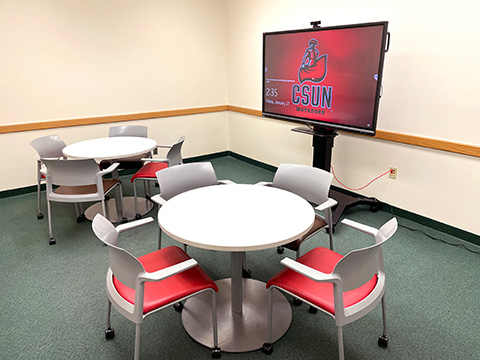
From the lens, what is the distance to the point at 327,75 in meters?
3.24

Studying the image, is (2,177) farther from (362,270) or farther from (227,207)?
(362,270)

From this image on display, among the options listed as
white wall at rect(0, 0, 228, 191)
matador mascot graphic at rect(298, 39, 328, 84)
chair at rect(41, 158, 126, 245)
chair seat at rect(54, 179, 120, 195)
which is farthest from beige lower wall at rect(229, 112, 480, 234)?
chair at rect(41, 158, 126, 245)

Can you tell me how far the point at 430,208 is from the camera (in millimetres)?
3285

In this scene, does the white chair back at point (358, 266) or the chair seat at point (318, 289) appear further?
the chair seat at point (318, 289)

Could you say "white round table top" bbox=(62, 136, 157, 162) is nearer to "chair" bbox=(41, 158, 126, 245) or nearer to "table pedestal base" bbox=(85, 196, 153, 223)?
"chair" bbox=(41, 158, 126, 245)

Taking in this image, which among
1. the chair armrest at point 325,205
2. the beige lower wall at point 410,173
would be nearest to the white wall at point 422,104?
the beige lower wall at point 410,173

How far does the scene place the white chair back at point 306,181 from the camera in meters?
2.51

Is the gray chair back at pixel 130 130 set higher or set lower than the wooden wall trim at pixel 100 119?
lower

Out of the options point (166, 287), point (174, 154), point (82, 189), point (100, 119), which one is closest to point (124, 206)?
point (82, 189)

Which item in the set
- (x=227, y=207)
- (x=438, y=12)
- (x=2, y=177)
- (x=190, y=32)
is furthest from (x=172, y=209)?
(x=190, y=32)

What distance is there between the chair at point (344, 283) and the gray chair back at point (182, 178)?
1122mm

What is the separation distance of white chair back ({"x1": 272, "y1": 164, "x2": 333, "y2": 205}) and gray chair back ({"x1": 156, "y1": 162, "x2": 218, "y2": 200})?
0.56 meters

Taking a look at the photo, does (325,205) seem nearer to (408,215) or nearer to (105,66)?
(408,215)

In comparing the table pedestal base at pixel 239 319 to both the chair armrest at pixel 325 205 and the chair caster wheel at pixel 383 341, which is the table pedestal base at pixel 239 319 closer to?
the chair caster wheel at pixel 383 341
